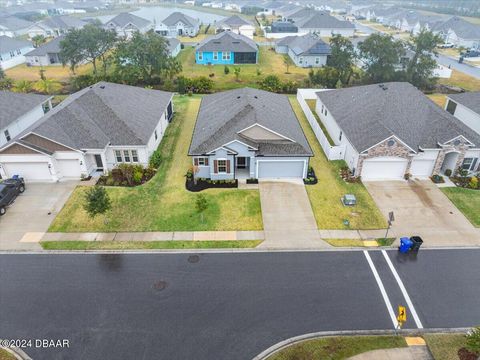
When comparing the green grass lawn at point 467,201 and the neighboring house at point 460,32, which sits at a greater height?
the neighboring house at point 460,32

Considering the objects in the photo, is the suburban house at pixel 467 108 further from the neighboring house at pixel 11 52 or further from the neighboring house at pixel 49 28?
the neighboring house at pixel 49 28

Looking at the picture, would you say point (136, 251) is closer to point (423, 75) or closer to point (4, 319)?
point (4, 319)

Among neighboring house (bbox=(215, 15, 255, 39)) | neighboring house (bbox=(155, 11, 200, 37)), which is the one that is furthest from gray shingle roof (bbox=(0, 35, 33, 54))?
neighboring house (bbox=(215, 15, 255, 39))

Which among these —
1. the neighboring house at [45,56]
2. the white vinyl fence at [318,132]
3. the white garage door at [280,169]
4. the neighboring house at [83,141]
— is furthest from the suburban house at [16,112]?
the neighboring house at [45,56]

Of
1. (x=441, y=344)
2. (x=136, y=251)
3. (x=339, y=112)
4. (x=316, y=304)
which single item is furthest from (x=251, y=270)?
(x=339, y=112)

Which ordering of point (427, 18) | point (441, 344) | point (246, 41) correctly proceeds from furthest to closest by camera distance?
1. point (427, 18)
2. point (246, 41)
3. point (441, 344)

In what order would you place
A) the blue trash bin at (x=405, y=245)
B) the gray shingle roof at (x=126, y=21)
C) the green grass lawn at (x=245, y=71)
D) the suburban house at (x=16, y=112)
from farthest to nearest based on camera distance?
the gray shingle roof at (x=126, y=21), the green grass lawn at (x=245, y=71), the suburban house at (x=16, y=112), the blue trash bin at (x=405, y=245)
